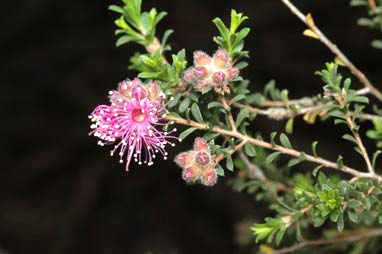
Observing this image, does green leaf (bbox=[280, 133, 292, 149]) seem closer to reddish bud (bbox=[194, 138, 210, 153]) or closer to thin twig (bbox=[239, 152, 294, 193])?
reddish bud (bbox=[194, 138, 210, 153])

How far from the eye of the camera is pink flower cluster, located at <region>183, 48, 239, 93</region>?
1627mm

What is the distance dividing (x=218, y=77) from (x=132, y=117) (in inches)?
12.9

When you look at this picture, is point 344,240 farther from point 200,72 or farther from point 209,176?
point 200,72

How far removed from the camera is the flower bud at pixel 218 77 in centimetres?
161

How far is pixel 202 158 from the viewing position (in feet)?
5.22

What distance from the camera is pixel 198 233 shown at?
5105 mm

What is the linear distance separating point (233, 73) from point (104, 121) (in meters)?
0.44

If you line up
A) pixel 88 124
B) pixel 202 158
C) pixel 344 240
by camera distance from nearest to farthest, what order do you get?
pixel 202 158
pixel 344 240
pixel 88 124

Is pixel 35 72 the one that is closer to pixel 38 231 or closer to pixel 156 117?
pixel 38 231

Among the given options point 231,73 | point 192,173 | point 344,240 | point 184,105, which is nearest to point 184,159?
point 192,173

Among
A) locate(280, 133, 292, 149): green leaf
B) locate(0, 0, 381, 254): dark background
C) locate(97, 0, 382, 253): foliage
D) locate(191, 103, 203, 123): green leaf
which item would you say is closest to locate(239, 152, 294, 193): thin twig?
locate(97, 0, 382, 253): foliage

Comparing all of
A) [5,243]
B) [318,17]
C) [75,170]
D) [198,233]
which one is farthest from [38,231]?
[318,17]

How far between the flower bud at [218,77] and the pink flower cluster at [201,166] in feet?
0.57

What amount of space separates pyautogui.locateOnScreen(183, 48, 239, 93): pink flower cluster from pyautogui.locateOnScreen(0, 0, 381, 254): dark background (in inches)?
120
